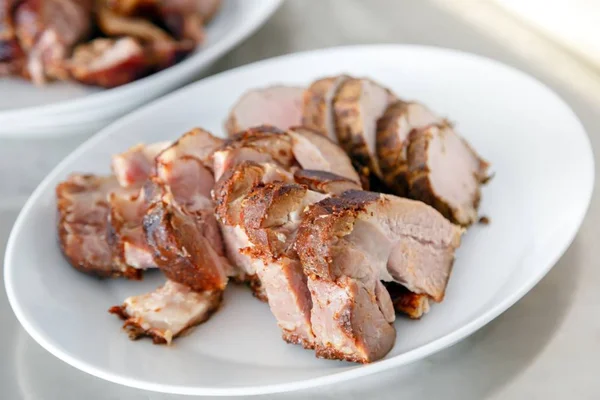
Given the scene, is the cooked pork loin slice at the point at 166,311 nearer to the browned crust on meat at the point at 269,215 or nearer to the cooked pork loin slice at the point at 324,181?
the browned crust on meat at the point at 269,215

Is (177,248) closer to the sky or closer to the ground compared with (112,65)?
closer to the sky

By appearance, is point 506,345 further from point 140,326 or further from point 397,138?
point 140,326

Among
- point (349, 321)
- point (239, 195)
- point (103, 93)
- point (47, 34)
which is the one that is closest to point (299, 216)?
point (239, 195)

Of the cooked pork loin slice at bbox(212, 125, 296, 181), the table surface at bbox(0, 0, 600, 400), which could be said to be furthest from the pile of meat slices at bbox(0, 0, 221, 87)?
the cooked pork loin slice at bbox(212, 125, 296, 181)

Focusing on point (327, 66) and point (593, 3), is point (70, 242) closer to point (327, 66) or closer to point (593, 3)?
point (327, 66)

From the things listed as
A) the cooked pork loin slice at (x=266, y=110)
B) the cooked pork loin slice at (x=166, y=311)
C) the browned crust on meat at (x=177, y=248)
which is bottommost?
the cooked pork loin slice at (x=166, y=311)

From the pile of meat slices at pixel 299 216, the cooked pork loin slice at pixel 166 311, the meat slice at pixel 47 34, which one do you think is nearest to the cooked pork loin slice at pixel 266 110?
the pile of meat slices at pixel 299 216

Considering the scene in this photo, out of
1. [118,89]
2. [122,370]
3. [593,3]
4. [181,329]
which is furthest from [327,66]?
[122,370]
